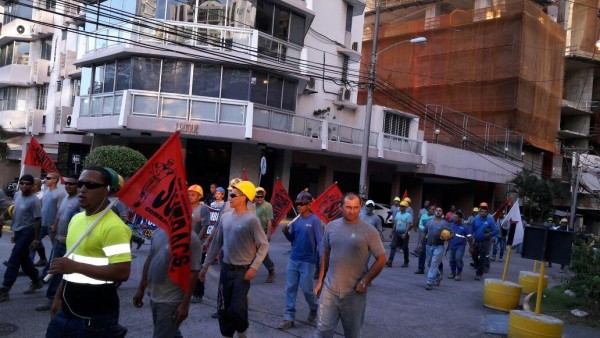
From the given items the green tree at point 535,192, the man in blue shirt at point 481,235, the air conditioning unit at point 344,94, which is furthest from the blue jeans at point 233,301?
the green tree at point 535,192

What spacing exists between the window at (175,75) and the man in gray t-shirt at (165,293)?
18.6 metres

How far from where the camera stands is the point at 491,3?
4162cm

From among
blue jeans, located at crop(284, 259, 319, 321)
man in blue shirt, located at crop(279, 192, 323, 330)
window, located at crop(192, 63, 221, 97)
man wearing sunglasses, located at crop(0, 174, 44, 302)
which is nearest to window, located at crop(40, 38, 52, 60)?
window, located at crop(192, 63, 221, 97)

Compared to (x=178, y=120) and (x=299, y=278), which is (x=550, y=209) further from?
(x=299, y=278)

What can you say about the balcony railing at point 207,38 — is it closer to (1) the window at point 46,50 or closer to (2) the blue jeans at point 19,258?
(1) the window at point 46,50

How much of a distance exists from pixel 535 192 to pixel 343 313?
1224 inches

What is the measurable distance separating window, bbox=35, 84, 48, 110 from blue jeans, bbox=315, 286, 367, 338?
3370 centimetres

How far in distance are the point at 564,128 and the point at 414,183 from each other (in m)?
25.0

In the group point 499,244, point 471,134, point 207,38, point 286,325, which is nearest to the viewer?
point 286,325

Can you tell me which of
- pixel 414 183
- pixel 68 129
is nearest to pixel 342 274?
pixel 68 129

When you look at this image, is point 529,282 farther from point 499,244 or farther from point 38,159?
point 38,159

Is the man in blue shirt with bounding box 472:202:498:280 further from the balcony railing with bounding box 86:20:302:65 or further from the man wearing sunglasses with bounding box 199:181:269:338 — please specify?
the balcony railing with bounding box 86:20:302:65

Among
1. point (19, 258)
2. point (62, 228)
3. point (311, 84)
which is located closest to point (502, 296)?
point (62, 228)

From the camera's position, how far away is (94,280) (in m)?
3.45
